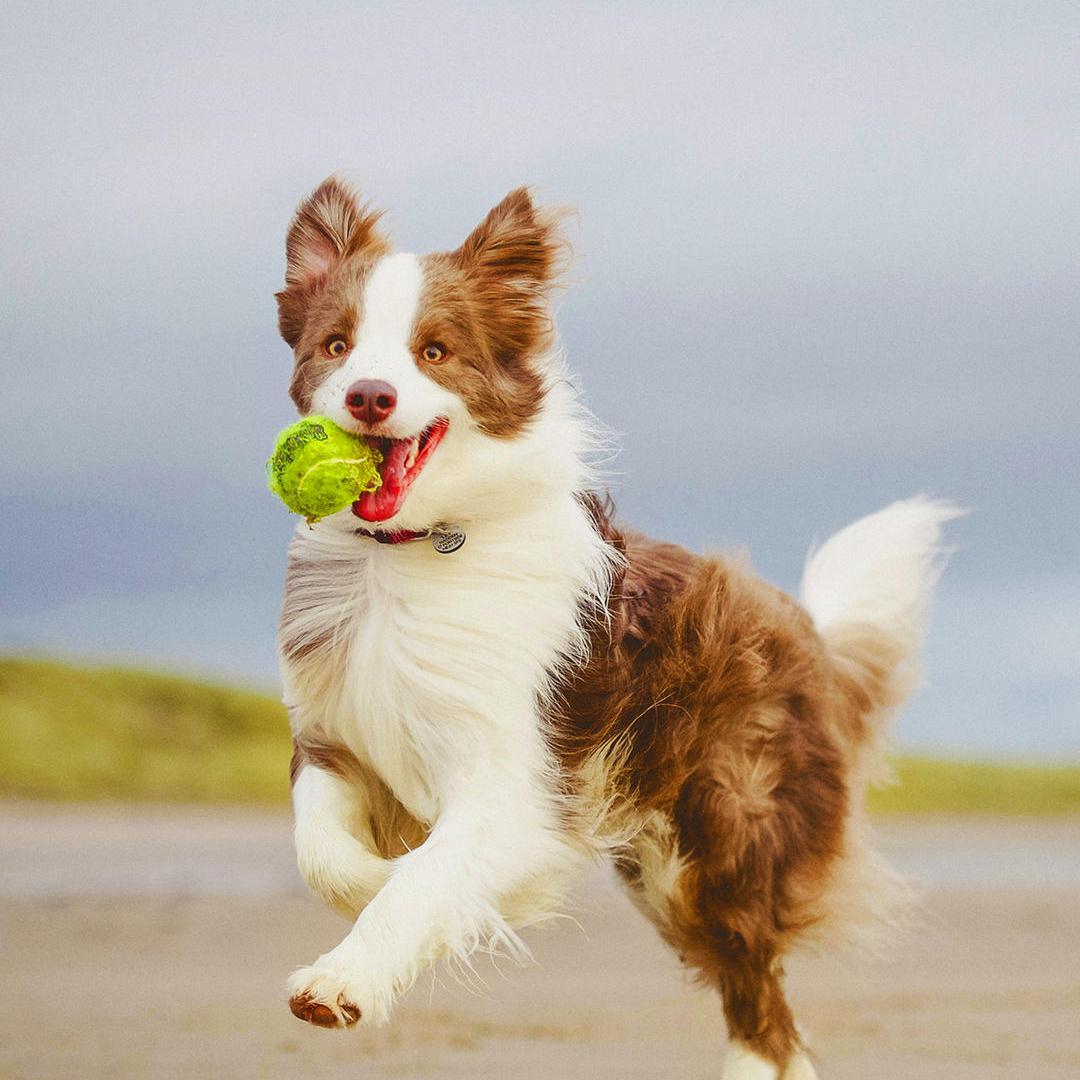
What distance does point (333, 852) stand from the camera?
5.21 metres

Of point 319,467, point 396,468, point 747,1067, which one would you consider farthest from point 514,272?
point 747,1067

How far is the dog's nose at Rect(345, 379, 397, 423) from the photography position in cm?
477

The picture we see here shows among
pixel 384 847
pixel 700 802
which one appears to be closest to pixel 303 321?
pixel 384 847

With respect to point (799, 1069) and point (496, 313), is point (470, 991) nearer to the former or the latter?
point (799, 1069)

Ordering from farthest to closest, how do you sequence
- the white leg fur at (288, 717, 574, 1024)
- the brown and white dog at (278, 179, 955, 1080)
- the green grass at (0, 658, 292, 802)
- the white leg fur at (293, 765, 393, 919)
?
1. the green grass at (0, 658, 292, 802)
2. the white leg fur at (293, 765, 393, 919)
3. the brown and white dog at (278, 179, 955, 1080)
4. the white leg fur at (288, 717, 574, 1024)

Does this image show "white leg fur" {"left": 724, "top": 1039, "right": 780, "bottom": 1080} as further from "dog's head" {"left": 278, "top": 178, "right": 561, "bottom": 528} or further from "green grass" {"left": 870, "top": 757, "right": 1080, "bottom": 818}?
"green grass" {"left": 870, "top": 757, "right": 1080, "bottom": 818}

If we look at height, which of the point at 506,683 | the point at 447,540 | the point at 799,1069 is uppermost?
the point at 447,540

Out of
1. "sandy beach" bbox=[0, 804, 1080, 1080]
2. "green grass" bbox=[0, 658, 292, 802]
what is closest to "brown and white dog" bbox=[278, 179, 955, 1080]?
"sandy beach" bbox=[0, 804, 1080, 1080]

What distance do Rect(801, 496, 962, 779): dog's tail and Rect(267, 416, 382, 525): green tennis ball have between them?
2.59 meters

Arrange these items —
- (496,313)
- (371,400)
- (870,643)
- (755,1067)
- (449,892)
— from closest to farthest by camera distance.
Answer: (371,400), (449,892), (496,313), (755,1067), (870,643)

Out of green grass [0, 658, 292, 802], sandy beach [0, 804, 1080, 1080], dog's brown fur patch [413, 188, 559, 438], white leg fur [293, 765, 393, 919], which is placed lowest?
green grass [0, 658, 292, 802]

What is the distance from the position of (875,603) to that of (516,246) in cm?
256

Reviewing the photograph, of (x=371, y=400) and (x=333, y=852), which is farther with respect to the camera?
(x=333, y=852)

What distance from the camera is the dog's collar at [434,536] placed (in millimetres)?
5387
